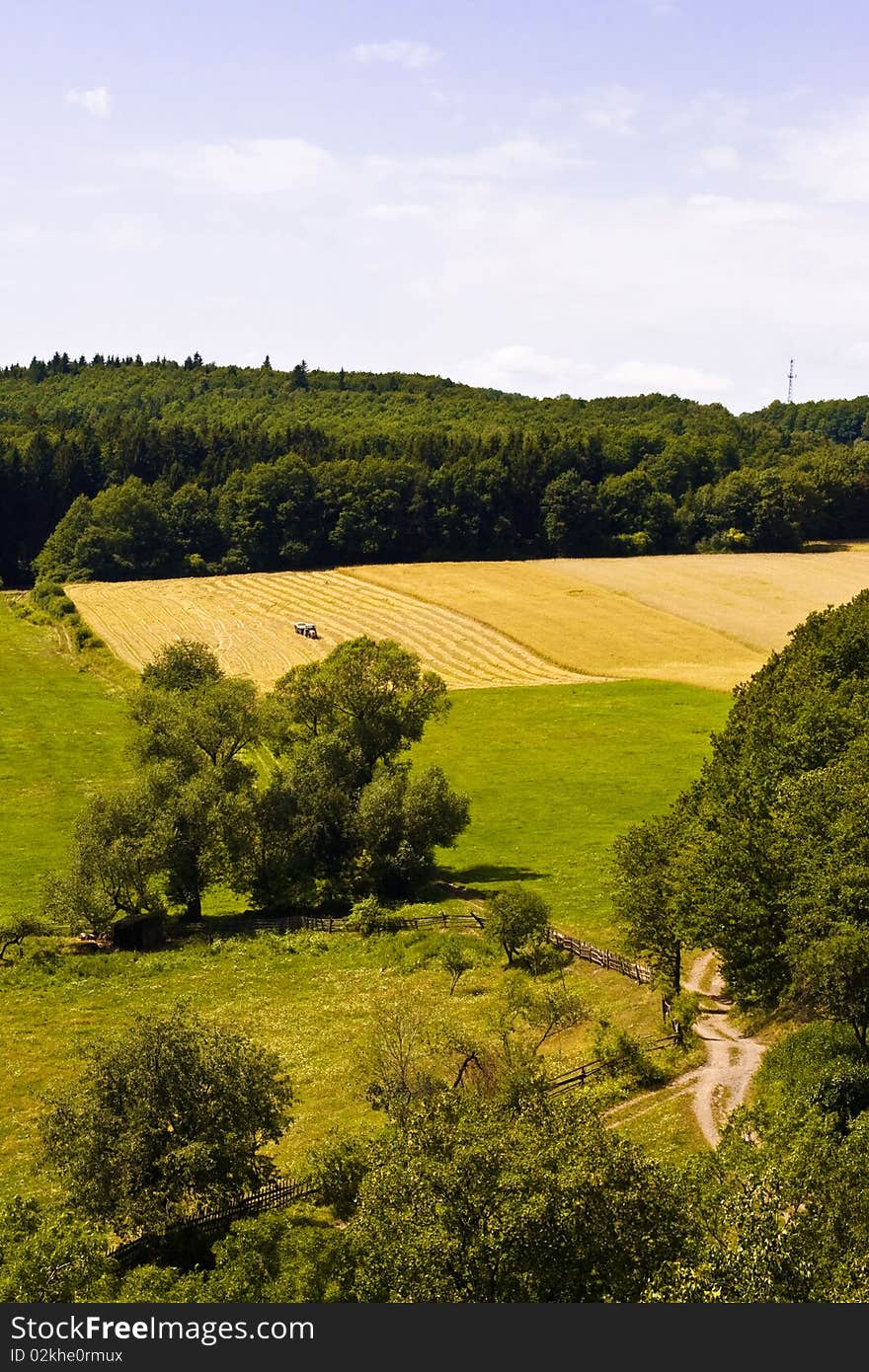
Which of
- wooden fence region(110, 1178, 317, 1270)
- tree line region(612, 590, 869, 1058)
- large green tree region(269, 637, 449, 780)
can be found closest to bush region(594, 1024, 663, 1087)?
tree line region(612, 590, 869, 1058)

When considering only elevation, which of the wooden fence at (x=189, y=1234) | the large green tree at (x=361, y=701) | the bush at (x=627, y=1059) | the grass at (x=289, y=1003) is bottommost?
the grass at (x=289, y=1003)

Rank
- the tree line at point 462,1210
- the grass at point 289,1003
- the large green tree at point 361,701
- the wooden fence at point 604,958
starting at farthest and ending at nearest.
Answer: the large green tree at point 361,701
the wooden fence at point 604,958
the grass at point 289,1003
the tree line at point 462,1210

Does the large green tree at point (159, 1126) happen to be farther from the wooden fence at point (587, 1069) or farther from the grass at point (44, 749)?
the grass at point (44, 749)

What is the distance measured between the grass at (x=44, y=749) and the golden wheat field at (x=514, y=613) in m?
7.75

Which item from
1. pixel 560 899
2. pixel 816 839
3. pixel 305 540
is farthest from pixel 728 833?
pixel 305 540

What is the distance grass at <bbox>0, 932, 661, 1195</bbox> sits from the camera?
44.4 metres

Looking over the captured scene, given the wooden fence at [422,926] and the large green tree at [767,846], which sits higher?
the large green tree at [767,846]

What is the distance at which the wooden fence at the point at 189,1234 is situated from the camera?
32375mm

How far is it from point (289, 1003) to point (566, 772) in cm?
3859

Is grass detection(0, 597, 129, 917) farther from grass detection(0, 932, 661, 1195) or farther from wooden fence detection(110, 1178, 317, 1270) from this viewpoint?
wooden fence detection(110, 1178, 317, 1270)

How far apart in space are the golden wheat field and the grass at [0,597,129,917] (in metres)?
7.75

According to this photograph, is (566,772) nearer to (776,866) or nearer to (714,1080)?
(776,866)

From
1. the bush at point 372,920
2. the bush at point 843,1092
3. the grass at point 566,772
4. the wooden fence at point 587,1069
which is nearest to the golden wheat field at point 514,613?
the grass at point 566,772

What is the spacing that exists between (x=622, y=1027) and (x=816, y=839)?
1127 cm
